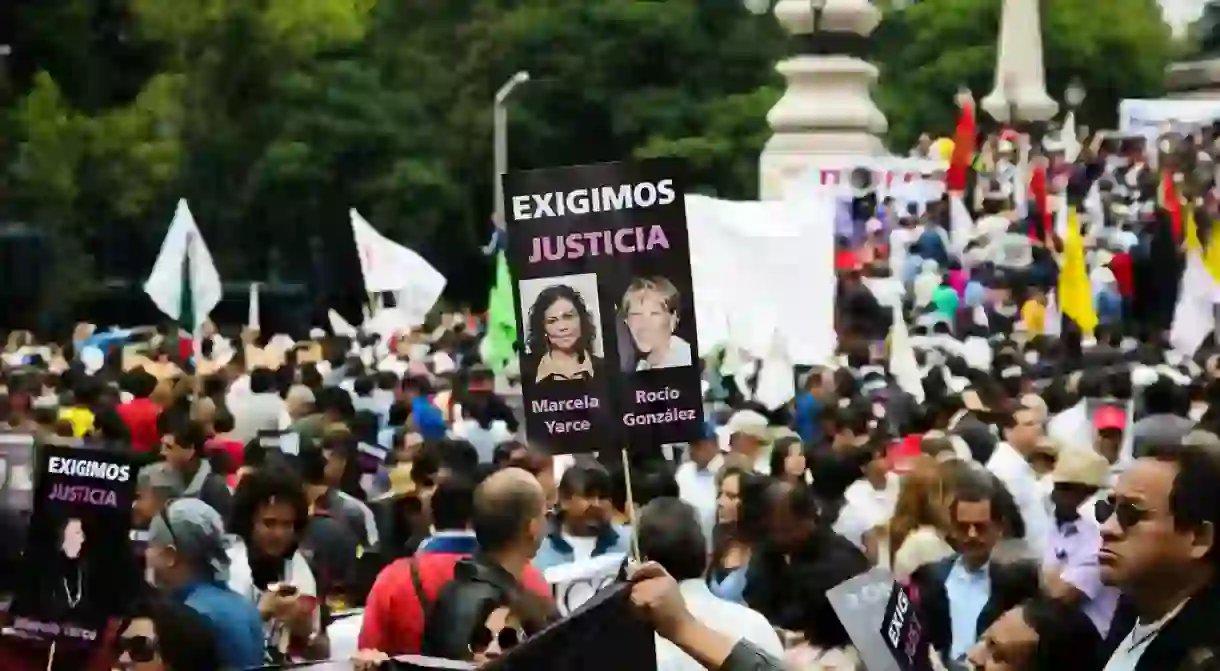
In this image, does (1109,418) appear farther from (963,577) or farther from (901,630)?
(901,630)

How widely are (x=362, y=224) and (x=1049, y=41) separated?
41.6m

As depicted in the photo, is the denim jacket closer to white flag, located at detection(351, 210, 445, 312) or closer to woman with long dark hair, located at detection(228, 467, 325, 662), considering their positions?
woman with long dark hair, located at detection(228, 467, 325, 662)

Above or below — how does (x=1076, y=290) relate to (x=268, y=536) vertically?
above

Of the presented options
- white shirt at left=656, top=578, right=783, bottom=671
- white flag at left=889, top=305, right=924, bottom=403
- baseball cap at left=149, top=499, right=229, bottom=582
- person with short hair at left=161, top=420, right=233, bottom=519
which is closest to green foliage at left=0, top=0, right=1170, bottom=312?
white flag at left=889, top=305, right=924, bottom=403

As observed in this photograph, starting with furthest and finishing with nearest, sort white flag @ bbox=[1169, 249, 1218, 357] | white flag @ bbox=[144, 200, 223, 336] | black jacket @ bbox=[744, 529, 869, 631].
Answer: white flag @ bbox=[144, 200, 223, 336] → white flag @ bbox=[1169, 249, 1218, 357] → black jacket @ bbox=[744, 529, 869, 631]

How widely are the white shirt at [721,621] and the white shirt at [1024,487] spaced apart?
7.88 feet

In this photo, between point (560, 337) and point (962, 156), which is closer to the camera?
point (560, 337)

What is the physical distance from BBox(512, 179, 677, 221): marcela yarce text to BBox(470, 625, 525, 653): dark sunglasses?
0.93 meters

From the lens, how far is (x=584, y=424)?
17.2 ft

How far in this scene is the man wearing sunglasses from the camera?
11.6 feet

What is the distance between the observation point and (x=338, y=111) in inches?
1633

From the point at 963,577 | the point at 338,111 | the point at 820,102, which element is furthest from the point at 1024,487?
the point at 338,111

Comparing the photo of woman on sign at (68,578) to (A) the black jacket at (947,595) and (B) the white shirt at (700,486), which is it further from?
(B) the white shirt at (700,486)

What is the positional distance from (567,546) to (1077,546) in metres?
1.73
